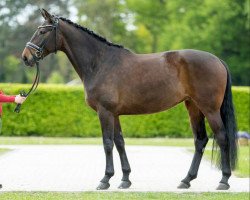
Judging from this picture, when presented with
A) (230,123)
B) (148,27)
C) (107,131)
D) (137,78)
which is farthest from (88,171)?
(148,27)

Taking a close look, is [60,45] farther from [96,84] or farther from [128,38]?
[128,38]

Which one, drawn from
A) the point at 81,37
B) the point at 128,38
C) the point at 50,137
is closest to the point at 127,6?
the point at 128,38

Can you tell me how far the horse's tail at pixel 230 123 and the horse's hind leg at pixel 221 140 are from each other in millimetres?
61

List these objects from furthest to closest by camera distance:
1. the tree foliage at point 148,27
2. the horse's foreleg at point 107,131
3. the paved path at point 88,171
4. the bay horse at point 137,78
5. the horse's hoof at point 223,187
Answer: the tree foliage at point 148,27
the paved path at point 88,171
the horse's hoof at point 223,187
the bay horse at point 137,78
the horse's foreleg at point 107,131

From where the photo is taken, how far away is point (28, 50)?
9055mm

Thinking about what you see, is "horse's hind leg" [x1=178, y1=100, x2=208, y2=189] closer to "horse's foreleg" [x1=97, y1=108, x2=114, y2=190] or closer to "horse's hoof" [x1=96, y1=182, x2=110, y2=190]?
"horse's foreleg" [x1=97, y1=108, x2=114, y2=190]

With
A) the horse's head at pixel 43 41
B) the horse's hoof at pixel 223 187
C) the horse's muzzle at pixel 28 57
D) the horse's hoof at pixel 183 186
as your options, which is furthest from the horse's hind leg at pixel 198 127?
the horse's muzzle at pixel 28 57

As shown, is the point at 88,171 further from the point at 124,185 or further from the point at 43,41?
the point at 43,41

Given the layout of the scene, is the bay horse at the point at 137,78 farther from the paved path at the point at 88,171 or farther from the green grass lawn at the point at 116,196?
the paved path at the point at 88,171

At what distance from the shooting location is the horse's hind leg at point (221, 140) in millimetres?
9259

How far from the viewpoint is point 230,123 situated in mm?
9406

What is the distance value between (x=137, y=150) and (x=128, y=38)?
4294 cm

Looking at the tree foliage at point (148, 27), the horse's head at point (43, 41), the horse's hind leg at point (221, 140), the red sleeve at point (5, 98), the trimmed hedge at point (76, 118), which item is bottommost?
the trimmed hedge at point (76, 118)

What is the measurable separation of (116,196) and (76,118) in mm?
16146
